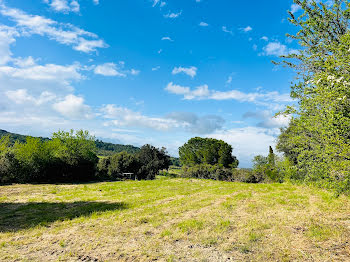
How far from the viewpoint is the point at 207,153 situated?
77000 millimetres

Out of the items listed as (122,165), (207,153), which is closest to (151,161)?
(122,165)

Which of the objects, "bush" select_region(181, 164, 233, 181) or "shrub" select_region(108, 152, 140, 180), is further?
"shrub" select_region(108, 152, 140, 180)

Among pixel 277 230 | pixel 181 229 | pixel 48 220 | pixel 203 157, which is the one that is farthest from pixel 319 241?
pixel 203 157

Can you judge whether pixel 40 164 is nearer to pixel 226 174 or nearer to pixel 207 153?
pixel 226 174

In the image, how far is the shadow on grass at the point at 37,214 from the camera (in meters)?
9.59

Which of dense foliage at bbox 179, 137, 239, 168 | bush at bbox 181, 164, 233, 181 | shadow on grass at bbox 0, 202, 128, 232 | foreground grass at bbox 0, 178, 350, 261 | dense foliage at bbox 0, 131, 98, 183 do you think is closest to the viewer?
foreground grass at bbox 0, 178, 350, 261

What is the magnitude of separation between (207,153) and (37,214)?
68688mm

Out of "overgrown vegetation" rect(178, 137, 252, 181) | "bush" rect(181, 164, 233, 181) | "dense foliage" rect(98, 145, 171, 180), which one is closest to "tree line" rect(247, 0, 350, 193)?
"bush" rect(181, 164, 233, 181)

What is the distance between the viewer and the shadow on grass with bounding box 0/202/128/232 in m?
9.59

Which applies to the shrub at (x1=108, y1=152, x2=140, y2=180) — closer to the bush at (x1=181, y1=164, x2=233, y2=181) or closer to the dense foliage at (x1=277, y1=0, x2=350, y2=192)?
the bush at (x1=181, y1=164, x2=233, y2=181)

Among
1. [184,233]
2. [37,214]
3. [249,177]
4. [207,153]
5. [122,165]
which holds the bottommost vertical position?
[122,165]

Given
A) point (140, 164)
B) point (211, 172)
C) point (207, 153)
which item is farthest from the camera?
point (207, 153)

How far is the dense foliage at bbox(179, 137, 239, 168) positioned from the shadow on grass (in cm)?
6263

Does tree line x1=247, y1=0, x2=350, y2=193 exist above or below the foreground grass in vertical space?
above
